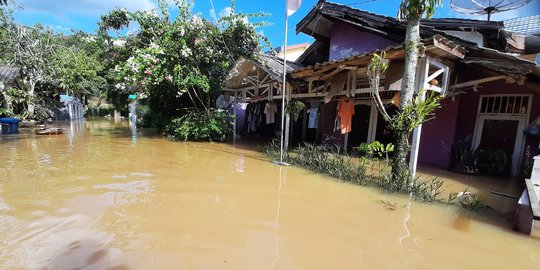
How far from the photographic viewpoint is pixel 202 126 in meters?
13.2

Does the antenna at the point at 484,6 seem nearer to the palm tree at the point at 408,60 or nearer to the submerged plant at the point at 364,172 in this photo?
the palm tree at the point at 408,60

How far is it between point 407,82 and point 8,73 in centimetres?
2374

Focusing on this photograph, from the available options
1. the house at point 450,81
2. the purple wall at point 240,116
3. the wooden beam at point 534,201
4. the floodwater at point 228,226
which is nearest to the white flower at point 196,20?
the house at point 450,81

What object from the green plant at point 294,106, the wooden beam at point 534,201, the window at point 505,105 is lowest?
the wooden beam at point 534,201

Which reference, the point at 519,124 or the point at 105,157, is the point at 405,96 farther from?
the point at 105,157

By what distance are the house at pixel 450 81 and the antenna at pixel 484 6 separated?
2.16 ft

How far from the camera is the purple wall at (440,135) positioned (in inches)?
340

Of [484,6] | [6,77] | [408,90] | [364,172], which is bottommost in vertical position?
[364,172]

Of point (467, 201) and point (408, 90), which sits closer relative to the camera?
point (467, 201)

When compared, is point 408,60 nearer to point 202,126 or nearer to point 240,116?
point 202,126

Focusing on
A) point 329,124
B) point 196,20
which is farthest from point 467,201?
point 196,20

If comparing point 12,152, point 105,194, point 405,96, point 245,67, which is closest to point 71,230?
point 105,194

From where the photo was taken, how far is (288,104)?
995cm

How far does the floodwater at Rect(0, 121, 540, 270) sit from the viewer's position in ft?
11.0
